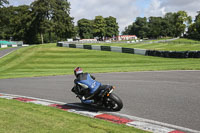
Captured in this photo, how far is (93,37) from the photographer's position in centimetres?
13812

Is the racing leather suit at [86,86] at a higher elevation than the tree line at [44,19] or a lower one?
lower

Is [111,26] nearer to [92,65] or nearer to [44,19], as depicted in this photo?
[44,19]

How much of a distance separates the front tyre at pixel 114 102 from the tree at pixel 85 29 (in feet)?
421

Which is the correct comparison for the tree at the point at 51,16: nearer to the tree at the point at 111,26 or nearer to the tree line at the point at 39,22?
the tree line at the point at 39,22

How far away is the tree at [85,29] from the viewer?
133750 millimetres

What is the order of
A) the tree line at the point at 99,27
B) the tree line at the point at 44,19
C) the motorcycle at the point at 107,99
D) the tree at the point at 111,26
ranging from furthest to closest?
the tree at the point at 111,26, the tree line at the point at 99,27, the tree line at the point at 44,19, the motorcycle at the point at 107,99

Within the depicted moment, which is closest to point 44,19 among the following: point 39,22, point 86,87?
point 39,22

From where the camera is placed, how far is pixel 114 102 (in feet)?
22.8

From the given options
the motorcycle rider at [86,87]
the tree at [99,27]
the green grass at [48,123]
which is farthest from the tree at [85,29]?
the green grass at [48,123]

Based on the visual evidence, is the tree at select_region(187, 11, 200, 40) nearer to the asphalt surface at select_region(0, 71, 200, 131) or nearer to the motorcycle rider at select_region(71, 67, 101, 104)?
the asphalt surface at select_region(0, 71, 200, 131)

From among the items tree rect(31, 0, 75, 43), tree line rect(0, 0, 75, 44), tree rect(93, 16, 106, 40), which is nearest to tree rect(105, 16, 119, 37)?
tree rect(93, 16, 106, 40)

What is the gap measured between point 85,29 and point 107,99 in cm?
12913

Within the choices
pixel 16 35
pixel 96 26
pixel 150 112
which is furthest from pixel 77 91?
pixel 96 26

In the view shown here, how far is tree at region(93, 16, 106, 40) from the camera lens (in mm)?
126812
